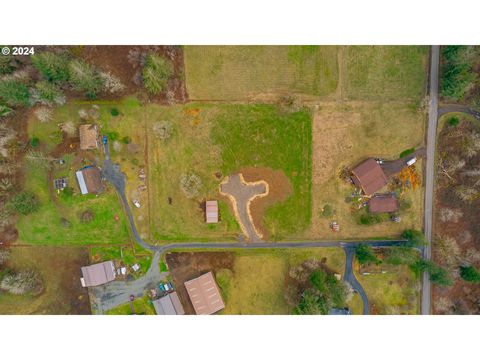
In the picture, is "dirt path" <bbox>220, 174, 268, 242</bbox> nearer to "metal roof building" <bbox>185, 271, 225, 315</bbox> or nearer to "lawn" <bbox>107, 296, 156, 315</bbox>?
"metal roof building" <bbox>185, 271, 225, 315</bbox>

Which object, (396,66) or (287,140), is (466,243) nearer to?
(396,66)

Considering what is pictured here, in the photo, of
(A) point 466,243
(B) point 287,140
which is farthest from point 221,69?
(A) point 466,243

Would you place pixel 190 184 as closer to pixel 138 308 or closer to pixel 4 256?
pixel 138 308

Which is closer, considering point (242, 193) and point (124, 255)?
point (242, 193)

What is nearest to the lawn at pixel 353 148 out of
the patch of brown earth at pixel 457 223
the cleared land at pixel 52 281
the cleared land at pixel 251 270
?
the patch of brown earth at pixel 457 223

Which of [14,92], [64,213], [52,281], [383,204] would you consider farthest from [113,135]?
[383,204]

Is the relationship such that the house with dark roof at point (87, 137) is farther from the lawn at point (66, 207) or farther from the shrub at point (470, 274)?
the shrub at point (470, 274)
